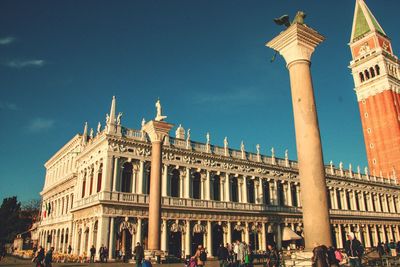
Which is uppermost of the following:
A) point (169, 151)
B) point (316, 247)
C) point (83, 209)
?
point (169, 151)

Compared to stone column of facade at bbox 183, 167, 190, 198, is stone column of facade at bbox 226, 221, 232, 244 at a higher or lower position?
lower

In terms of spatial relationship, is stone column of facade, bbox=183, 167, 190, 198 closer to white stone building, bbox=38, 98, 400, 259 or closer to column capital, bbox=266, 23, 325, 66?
white stone building, bbox=38, 98, 400, 259

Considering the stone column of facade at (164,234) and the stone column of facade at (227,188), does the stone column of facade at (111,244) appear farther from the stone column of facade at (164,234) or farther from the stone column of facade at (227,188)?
the stone column of facade at (227,188)

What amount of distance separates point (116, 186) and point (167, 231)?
642 centimetres

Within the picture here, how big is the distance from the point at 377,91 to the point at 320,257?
67.3 meters

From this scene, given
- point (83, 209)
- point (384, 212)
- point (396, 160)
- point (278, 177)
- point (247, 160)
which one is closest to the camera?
point (83, 209)

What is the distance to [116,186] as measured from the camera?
3173cm

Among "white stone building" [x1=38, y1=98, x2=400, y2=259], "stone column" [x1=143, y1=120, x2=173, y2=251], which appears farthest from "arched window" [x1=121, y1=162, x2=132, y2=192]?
"stone column" [x1=143, y1=120, x2=173, y2=251]

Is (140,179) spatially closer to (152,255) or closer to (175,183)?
(175,183)

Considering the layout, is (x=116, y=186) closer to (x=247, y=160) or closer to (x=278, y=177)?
(x=247, y=160)

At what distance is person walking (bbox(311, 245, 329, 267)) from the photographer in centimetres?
968

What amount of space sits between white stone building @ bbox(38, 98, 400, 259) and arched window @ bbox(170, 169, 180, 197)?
0.10m

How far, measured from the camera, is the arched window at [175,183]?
35.4m

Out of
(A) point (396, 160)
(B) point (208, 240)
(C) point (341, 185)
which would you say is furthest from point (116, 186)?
(A) point (396, 160)
